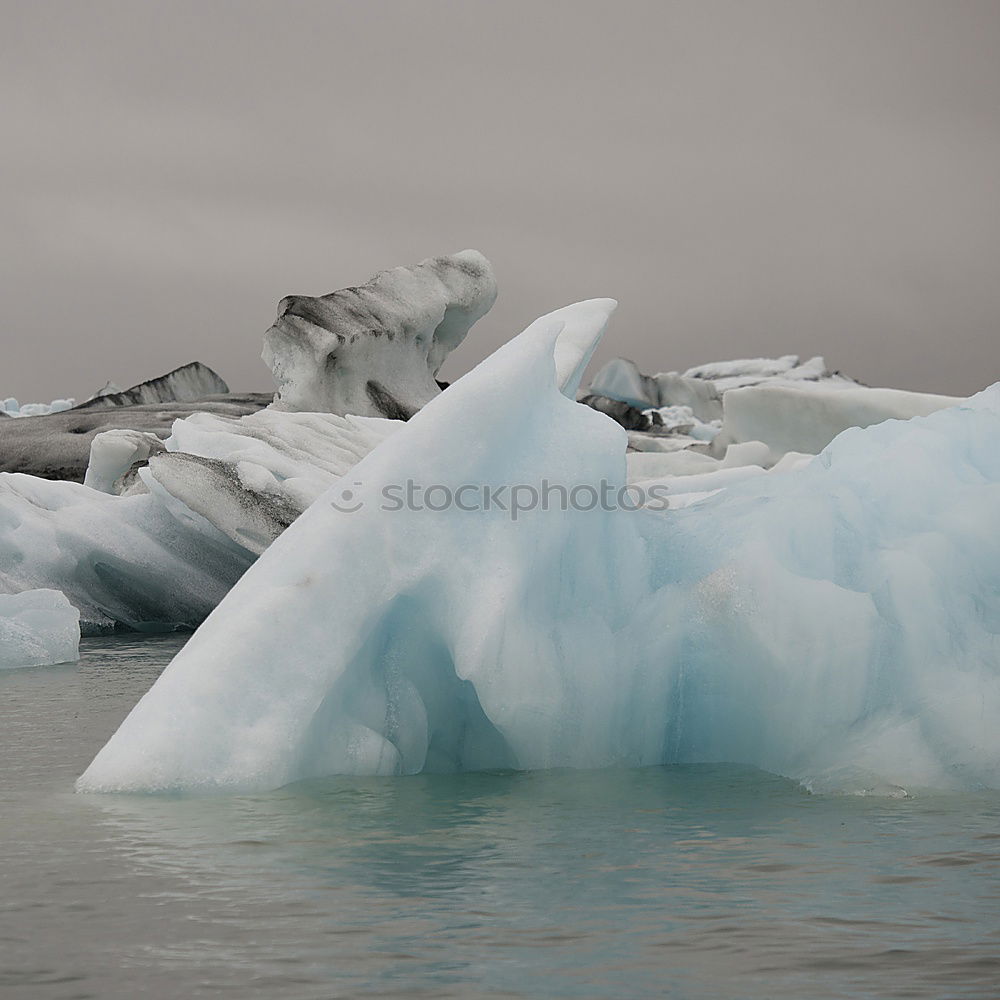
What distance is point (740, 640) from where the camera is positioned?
16.9ft

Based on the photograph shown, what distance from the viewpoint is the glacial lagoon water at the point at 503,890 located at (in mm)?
2854

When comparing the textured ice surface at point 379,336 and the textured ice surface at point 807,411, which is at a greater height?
the textured ice surface at point 379,336

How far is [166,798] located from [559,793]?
126 centimetres

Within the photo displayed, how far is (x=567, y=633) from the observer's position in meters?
5.06

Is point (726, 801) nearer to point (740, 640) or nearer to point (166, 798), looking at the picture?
point (740, 640)

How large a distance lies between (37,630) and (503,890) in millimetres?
7152

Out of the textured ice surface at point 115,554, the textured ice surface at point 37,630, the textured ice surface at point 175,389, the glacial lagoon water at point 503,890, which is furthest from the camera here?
the textured ice surface at point 175,389

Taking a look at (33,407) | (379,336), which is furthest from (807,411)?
(33,407)

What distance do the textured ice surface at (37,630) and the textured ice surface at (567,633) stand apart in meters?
5.23

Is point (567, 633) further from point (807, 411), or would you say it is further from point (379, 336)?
point (379, 336)

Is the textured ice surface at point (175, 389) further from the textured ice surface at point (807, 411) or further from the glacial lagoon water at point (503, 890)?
the glacial lagoon water at point (503, 890)

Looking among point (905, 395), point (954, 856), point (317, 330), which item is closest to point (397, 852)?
point (954, 856)

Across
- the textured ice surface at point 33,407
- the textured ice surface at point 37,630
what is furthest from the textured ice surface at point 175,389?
the textured ice surface at point 37,630

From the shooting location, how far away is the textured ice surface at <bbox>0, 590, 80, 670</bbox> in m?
9.79
